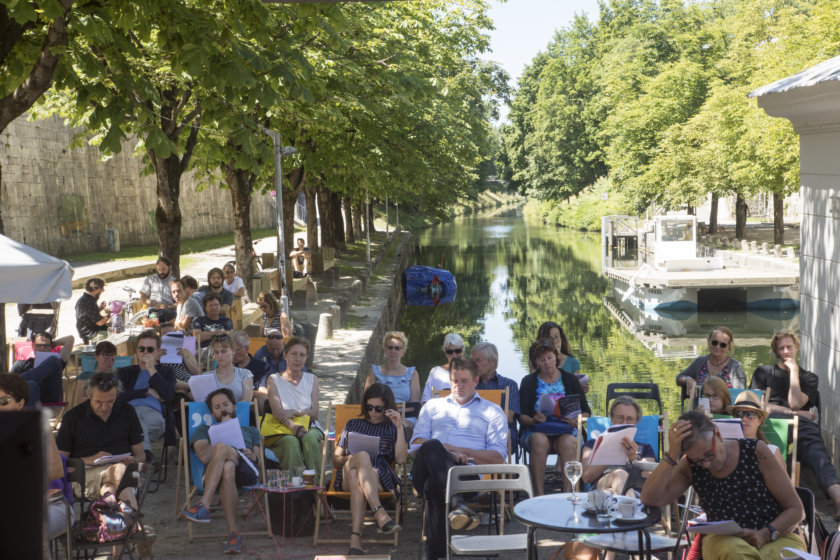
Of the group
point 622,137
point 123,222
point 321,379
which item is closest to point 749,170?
point 622,137

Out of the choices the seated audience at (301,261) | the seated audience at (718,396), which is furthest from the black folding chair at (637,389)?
the seated audience at (301,261)

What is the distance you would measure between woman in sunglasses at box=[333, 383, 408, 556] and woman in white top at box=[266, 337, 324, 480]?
27.5 inches

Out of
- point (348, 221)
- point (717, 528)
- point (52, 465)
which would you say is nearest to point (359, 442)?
point (52, 465)

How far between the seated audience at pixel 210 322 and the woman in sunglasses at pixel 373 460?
4.22 m

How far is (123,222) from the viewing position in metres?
36.1

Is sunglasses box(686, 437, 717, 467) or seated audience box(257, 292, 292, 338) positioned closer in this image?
sunglasses box(686, 437, 717, 467)

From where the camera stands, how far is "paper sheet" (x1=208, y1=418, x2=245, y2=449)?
7105 millimetres

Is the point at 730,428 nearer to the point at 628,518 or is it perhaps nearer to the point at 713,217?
the point at 628,518

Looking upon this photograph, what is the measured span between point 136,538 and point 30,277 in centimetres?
220

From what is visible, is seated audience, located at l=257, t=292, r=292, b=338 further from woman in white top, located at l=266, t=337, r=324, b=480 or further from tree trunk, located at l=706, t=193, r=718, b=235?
tree trunk, located at l=706, t=193, r=718, b=235

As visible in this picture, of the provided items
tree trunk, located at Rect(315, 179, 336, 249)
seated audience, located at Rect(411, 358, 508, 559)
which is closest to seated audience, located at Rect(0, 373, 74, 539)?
seated audience, located at Rect(411, 358, 508, 559)

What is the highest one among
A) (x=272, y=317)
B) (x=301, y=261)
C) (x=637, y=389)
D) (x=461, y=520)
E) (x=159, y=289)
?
(x=159, y=289)

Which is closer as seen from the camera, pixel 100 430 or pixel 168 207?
pixel 100 430

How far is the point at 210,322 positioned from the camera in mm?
11078
